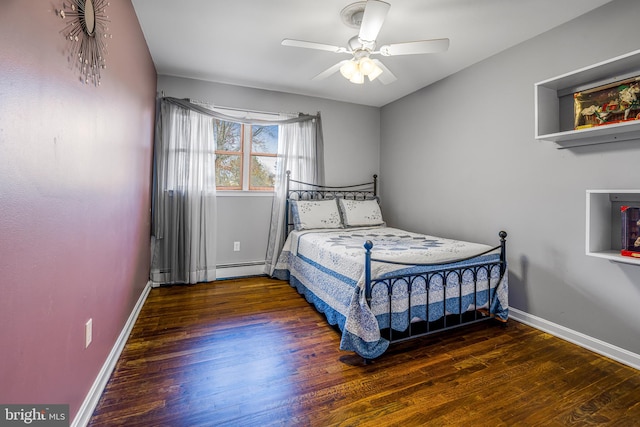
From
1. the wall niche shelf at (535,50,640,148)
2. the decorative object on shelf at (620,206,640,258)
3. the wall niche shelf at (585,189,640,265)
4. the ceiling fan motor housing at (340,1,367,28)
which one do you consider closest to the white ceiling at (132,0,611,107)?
the ceiling fan motor housing at (340,1,367,28)

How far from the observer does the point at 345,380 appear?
1.81 metres

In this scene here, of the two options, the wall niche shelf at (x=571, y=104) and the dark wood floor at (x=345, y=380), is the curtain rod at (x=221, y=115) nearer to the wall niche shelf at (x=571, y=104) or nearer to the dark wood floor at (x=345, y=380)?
the dark wood floor at (x=345, y=380)

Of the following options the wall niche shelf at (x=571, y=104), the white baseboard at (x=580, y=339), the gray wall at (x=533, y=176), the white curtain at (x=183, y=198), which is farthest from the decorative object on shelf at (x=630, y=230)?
the white curtain at (x=183, y=198)

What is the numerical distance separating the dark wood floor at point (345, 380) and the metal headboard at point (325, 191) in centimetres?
193

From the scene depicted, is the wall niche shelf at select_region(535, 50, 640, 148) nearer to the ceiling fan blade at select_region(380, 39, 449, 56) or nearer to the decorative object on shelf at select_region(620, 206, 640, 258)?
the decorative object on shelf at select_region(620, 206, 640, 258)

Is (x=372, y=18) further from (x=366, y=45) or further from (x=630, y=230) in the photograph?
(x=630, y=230)

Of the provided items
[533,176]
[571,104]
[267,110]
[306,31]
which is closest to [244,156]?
[267,110]

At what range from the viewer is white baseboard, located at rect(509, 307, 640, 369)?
2.01 m

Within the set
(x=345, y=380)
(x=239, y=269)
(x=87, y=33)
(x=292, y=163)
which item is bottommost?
(x=345, y=380)

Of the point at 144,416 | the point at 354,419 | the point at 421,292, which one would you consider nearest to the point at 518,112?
the point at 421,292

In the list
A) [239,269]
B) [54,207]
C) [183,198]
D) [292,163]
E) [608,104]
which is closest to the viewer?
[54,207]

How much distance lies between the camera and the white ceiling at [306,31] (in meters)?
2.24

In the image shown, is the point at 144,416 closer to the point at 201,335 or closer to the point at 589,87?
the point at 201,335

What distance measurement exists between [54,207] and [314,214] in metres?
2.84
